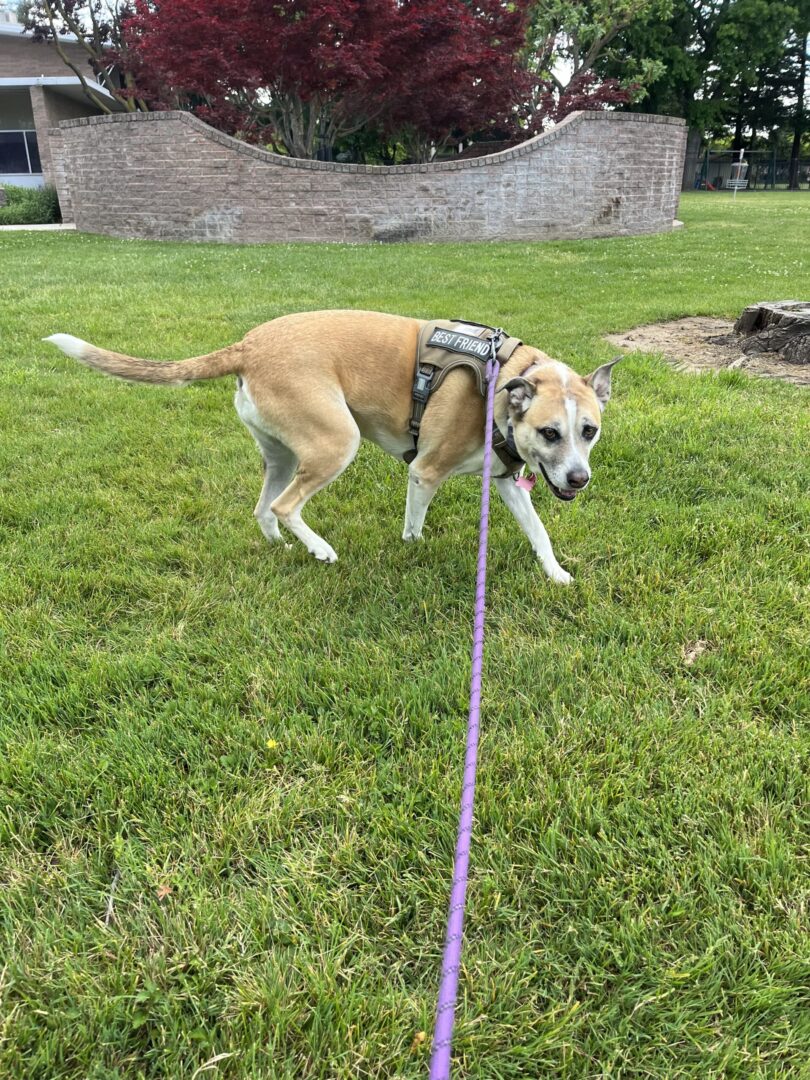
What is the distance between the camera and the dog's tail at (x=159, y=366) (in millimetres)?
3479

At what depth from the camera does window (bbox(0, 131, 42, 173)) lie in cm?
2986

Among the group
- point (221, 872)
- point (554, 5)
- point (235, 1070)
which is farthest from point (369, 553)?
point (554, 5)

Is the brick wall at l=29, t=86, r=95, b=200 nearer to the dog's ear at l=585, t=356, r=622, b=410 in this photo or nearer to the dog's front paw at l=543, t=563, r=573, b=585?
the dog's ear at l=585, t=356, r=622, b=410

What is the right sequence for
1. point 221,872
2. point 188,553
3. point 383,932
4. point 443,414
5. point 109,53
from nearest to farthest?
1. point 383,932
2. point 221,872
3. point 443,414
4. point 188,553
5. point 109,53

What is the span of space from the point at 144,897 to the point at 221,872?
22 cm

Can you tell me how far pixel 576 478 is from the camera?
3191mm

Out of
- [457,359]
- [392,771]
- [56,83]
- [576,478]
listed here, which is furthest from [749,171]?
[392,771]

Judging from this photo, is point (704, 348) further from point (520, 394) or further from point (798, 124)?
point (798, 124)

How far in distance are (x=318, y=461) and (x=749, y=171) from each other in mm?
70408

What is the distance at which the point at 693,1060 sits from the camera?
1.61 metres

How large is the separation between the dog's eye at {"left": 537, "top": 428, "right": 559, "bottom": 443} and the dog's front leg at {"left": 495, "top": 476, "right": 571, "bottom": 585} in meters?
0.41

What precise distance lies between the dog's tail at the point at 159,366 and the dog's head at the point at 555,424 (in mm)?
1500

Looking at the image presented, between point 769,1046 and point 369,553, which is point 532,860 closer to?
point 769,1046

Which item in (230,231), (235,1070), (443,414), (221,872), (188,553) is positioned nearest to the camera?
(235,1070)
